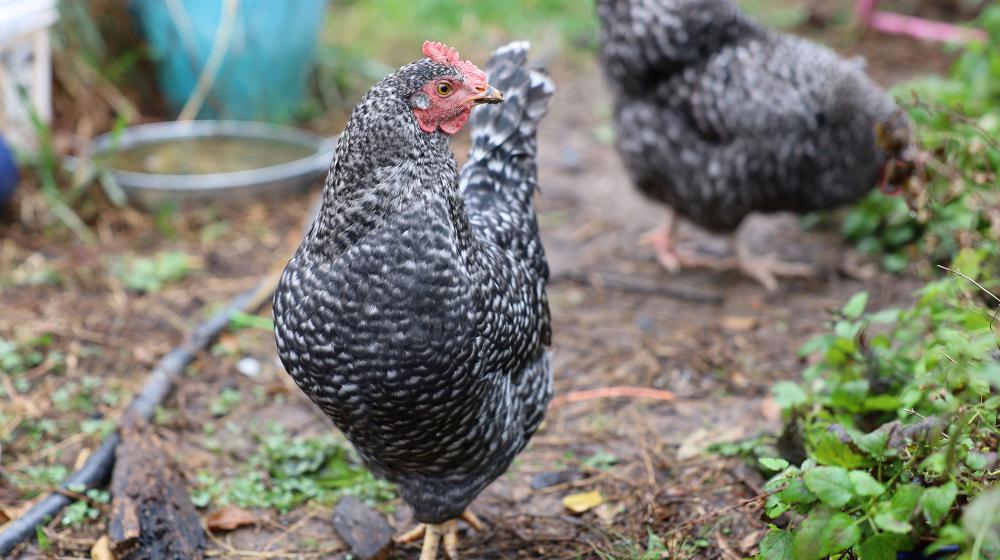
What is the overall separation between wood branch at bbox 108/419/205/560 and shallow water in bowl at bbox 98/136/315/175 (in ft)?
8.93

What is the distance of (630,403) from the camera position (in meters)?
3.82

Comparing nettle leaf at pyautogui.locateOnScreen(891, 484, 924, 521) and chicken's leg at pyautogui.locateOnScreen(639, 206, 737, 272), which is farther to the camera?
chicken's leg at pyautogui.locateOnScreen(639, 206, 737, 272)

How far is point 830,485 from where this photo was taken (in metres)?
1.96

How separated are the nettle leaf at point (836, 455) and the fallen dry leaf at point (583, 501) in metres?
1.12

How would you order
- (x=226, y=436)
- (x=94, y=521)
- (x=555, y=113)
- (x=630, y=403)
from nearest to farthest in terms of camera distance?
(x=94, y=521)
(x=226, y=436)
(x=630, y=403)
(x=555, y=113)

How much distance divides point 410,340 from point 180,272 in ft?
9.42

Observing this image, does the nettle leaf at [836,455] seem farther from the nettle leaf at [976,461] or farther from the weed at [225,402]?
the weed at [225,402]

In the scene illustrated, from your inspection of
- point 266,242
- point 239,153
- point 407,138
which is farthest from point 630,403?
point 239,153

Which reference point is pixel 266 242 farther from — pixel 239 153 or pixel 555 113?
pixel 555 113

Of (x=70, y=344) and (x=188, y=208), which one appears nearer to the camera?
(x=70, y=344)

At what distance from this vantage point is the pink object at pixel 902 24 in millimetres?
7246

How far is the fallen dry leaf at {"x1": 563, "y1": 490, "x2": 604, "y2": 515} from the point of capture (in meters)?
3.15

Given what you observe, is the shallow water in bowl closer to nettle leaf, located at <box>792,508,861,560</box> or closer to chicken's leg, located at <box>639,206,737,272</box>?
chicken's leg, located at <box>639,206,737,272</box>

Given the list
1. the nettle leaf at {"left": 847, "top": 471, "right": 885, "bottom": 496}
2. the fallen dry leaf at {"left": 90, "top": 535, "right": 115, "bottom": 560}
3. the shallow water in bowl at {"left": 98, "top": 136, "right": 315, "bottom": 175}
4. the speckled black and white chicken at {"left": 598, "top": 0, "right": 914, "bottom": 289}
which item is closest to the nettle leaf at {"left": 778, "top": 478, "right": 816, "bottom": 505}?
the nettle leaf at {"left": 847, "top": 471, "right": 885, "bottom": 496}
